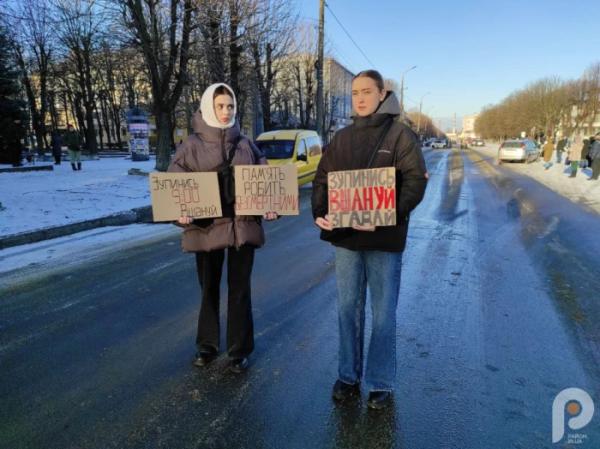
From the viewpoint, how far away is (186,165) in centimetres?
310

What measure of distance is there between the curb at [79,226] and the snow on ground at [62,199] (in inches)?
7.5

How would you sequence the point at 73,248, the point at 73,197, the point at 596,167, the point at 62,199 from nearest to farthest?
1. the point at 73,248
2. the point at 62,199
3. the point at 73,197
4. the point at 596,167

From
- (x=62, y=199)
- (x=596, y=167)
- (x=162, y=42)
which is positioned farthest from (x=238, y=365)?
(x=596, y=167)

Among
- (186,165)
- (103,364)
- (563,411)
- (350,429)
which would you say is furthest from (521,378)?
(103,364)

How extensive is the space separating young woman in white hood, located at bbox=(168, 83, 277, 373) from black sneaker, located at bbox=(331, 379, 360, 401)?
0.76 metres

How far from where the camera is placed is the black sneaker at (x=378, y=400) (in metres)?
2.73

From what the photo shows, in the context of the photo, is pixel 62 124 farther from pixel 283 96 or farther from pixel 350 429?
pixel 350 429

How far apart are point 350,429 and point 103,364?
80.5 inches

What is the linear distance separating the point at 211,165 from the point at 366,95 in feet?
4.03

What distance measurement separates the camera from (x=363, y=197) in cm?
256

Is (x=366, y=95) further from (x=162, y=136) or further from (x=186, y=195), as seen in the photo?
(x=162, y=136)

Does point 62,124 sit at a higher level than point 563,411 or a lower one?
higher

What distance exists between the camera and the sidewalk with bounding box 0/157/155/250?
7.89 m

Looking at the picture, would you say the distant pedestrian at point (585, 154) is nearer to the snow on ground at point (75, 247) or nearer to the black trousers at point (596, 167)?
the black trousers at point (596, 167)
